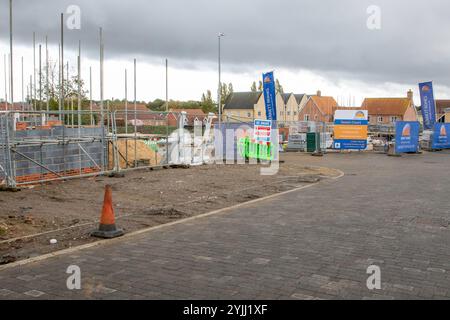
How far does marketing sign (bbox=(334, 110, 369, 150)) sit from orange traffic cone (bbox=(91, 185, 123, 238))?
25.3m

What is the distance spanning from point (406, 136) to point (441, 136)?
20.9ft

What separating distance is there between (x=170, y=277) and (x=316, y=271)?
1.89 meters

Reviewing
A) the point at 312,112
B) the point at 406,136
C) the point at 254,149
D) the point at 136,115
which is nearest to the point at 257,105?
the point at 312,112

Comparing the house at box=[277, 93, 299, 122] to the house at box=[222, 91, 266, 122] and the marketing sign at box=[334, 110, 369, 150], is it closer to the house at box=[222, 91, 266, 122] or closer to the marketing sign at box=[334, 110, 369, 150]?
the house at box=[222, 91, 266, 122]

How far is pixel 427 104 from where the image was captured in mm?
36031

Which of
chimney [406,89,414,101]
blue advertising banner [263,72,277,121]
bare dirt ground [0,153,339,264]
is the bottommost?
bare dirt ground [0,153,339,264]

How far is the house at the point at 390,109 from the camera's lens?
308 feet

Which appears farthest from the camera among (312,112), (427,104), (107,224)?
(312,112)

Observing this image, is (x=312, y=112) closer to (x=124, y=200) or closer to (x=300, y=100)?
(x=300, y=100)

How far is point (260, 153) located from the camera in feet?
73.0

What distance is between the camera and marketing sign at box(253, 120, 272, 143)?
2167cm

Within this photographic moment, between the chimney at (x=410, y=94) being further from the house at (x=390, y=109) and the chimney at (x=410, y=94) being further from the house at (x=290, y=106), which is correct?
the house at (x=290, y=106)

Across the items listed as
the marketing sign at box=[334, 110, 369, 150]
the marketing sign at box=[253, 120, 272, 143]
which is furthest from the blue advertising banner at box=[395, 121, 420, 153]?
the marketing sign at box=[253, 120, 272, 143]

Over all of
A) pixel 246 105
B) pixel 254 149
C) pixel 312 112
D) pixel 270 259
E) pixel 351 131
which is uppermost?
pixel 246 105
